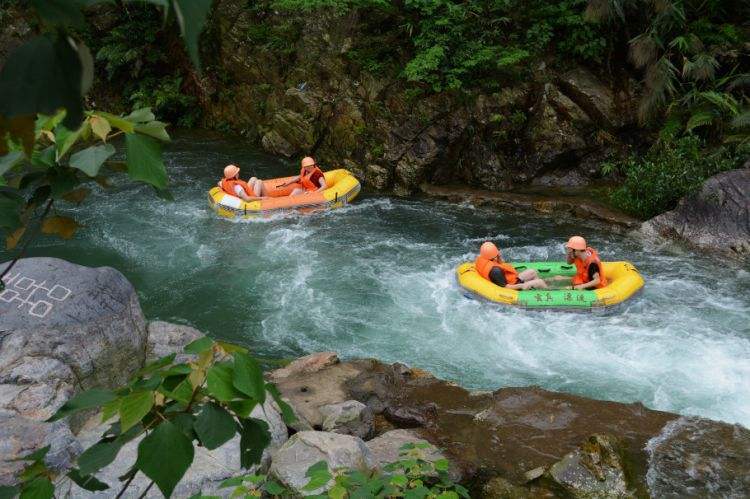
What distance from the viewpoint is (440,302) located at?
898 centimetres

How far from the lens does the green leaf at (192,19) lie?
56 centimetres

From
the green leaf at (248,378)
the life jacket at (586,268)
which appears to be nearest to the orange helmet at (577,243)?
the life jacket at (586,268)

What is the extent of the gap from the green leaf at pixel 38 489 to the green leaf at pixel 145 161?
1.94 ft

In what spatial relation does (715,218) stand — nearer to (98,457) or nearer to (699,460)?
(699,460)

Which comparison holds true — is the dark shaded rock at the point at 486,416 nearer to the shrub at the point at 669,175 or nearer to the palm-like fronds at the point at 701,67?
the shrub at the point at 669,175

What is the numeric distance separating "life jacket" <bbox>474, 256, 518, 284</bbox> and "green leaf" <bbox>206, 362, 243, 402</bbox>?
8.19 metres

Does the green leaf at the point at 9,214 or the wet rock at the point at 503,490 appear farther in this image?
the wet rock at the point at 503,490

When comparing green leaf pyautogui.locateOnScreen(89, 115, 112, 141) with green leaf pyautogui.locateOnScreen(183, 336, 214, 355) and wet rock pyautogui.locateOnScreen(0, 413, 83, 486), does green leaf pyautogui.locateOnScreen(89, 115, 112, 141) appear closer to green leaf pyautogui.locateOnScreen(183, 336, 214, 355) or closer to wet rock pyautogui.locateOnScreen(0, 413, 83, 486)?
green leaf pyautogui.locateOnScreen(183, 336, 214, 355)

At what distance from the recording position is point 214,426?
1011mm

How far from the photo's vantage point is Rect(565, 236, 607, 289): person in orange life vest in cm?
879

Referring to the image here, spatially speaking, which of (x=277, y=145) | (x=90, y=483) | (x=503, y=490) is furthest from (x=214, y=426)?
(x=277, y=145)

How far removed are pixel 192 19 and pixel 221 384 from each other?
62cm

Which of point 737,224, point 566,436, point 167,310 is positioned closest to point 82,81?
point 566,436

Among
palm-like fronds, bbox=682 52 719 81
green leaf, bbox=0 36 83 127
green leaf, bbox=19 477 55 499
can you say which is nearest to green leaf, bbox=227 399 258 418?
green leaf, bbox=19 477 55 499
